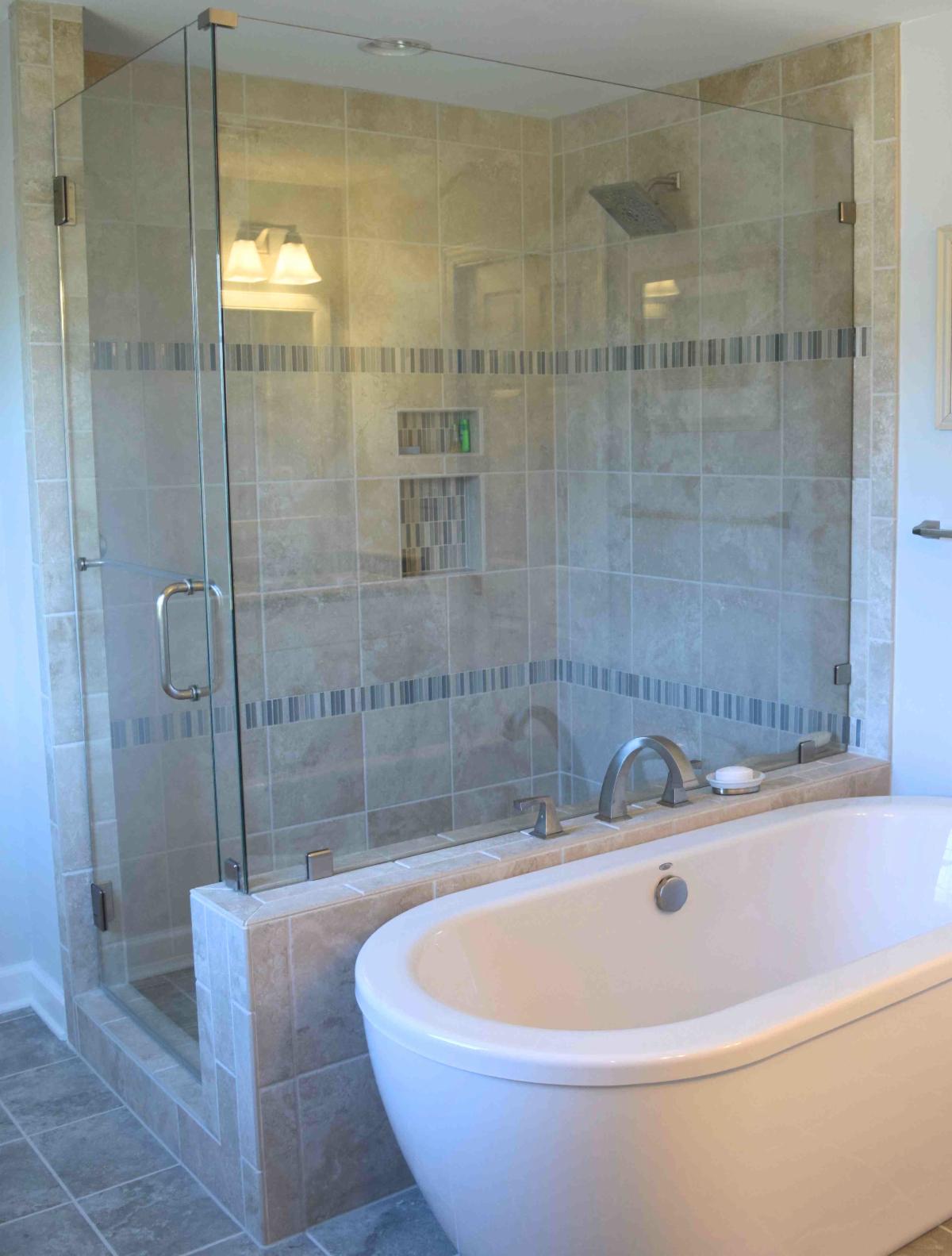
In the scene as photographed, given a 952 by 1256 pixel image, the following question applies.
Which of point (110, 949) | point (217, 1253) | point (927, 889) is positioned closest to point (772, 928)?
point (927, 889)

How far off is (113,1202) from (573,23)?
2759mm

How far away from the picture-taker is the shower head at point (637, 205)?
304 centimetres

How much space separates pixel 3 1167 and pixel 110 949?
566mm

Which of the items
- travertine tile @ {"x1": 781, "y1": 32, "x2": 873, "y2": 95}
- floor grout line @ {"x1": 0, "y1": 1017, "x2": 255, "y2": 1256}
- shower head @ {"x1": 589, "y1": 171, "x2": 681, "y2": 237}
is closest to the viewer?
floor grout line @ {"x1": 0, "y1": 1017, "x2": 255, "y2": 1256}

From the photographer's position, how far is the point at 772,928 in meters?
2.99

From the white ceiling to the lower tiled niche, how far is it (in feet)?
3.47

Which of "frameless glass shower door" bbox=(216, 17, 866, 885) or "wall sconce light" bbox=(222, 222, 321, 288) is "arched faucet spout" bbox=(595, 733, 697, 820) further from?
"wall sconce light" bbox=(222, 222, 321, 288)

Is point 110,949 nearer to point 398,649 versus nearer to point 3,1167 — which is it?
point 3,1167

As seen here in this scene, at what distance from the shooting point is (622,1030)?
2125mm

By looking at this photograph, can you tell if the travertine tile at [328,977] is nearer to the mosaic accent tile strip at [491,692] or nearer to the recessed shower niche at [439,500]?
the mosaic accent tile strip at [491,692]

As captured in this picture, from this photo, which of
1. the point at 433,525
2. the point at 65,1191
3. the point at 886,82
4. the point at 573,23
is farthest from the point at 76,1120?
the point at 886,82

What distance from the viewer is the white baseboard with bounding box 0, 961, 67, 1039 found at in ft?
11.1

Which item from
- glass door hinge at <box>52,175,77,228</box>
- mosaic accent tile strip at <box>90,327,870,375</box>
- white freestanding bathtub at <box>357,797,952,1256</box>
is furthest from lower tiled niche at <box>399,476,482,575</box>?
glass door hinge at <box>52,175,77,228</box>

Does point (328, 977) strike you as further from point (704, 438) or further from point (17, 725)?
point (704, 438)
